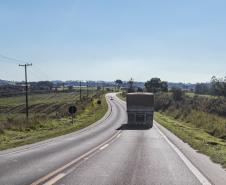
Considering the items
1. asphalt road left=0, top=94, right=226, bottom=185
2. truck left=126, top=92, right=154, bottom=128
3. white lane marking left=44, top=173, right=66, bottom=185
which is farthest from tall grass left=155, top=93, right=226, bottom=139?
white lane marking left=44, top=173, right=66, bottom=185

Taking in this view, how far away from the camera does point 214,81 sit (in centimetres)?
14150

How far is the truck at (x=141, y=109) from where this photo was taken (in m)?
42.1

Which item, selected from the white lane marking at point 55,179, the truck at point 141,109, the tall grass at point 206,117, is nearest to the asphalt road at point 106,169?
the white lane marking at point 55,179

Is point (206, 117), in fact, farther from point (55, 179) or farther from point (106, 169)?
Answer: point (55, 179)

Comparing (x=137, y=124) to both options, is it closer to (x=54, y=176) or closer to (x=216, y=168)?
(x=216, y=168)

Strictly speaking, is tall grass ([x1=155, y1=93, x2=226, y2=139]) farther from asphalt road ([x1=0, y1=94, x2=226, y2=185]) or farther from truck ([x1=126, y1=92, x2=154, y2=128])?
asphalt road ([x1=0, y1=94, x2=226, y2=185])

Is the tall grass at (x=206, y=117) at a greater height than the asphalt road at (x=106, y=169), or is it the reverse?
the asphalt road at (x=106, y=169)

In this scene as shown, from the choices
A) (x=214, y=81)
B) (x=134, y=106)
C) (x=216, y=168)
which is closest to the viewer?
(x=216, y=168)

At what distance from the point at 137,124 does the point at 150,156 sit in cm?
2622

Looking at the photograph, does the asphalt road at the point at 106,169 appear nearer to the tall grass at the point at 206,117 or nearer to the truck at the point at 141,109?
the tall grass at the point at 206,117

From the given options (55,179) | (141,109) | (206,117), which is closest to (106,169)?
(55,179)

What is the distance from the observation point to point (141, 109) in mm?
42156

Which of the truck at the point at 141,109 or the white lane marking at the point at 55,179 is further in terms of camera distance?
the truck at the point at 141,109

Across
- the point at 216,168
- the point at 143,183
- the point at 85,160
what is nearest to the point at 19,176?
the point at 143,183
